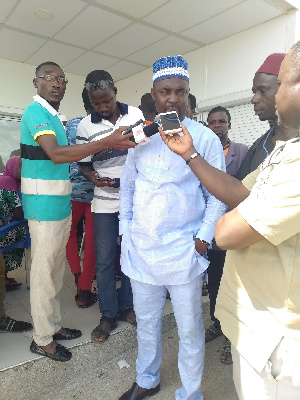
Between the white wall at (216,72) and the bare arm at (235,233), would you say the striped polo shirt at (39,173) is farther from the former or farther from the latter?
the white wall at (216,72)

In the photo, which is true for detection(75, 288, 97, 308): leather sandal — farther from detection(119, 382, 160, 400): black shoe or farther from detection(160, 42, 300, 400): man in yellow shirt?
detection(160, 42, 300, 400): man in yellow shirt

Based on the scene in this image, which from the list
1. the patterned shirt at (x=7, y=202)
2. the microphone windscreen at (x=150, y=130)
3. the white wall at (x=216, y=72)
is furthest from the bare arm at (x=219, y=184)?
the white wall at (x=216, y=72)

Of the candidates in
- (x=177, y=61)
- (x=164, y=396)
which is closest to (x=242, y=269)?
(x=177, y=61)

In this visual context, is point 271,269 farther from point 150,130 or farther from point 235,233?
point 150,130

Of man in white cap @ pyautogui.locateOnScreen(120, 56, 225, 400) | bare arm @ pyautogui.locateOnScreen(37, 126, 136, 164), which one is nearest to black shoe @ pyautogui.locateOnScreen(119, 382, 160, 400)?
man in white cap @ pyautogui.locateOnScreen(120, 56, 225, 400)

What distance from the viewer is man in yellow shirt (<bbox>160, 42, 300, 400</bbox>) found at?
0.87 m

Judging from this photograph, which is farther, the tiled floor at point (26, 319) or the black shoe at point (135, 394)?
the tiled floor at point (26, 319)

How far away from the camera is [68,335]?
225 cm

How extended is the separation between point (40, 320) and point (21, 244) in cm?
120

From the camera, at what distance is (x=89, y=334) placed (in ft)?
7.64

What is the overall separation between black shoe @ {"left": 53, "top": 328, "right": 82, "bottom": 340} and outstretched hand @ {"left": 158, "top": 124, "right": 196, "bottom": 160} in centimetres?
166

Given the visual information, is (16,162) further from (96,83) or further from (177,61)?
(177,61)

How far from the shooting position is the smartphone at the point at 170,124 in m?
1.31

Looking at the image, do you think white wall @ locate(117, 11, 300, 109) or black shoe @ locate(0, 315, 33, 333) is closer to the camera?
black shoe @ locate(0, 315, 33, 333)
